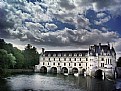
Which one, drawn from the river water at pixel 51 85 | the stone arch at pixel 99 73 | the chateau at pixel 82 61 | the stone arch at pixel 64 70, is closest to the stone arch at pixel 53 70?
the chateau at pixel 82 61

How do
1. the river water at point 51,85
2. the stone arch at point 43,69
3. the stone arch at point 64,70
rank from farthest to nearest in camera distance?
the stone arch at point 43,69
the stone arch at point 64,70
the river water at point 51,85

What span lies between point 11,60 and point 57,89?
343 inches

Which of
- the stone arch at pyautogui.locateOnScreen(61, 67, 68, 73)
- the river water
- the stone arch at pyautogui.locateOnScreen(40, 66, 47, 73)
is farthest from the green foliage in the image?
the river water

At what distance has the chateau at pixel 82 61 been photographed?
20.8m

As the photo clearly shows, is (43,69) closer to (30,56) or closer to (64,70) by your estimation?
(64,70)

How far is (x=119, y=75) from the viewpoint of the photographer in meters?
20.7

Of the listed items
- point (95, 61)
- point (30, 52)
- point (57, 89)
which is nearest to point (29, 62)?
point (30, 52)

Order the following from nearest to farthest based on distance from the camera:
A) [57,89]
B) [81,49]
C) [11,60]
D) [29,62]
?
1. [57,89]
2. [11,60]
3. [81,49]
4. [29,62]

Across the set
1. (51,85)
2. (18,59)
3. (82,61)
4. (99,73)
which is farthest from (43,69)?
(51,85)

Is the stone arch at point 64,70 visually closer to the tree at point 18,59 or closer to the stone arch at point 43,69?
the stone arch at point 43,69

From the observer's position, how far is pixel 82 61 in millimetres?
24891

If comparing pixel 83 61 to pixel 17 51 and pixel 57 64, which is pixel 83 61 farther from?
pixel 17 51

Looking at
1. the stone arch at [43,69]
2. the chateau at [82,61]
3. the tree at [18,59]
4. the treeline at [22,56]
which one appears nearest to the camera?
the chateau at [82,61]

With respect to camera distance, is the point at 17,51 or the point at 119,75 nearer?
the point at 119,75
